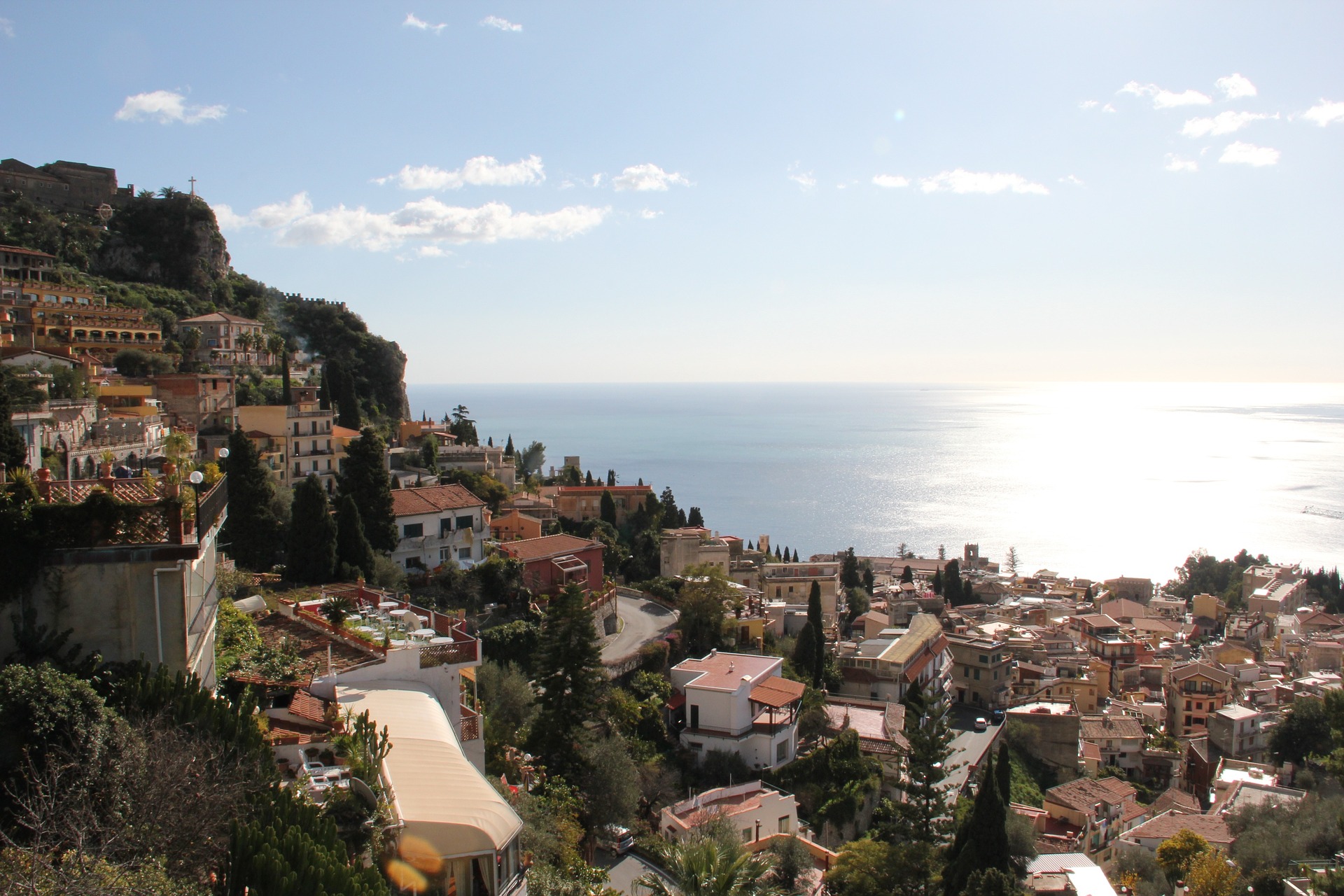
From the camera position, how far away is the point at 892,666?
2920 centimetres

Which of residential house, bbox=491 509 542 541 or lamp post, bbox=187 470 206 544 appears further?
residential house, bbox=491 509 542 541

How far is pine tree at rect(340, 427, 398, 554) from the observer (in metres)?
23.2

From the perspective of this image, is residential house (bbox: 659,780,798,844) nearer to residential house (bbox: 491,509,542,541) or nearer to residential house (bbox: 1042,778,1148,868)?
residential house (bbox: 1042,778,1148,868)

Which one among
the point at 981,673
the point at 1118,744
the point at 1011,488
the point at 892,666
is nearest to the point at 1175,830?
the point at 892,666

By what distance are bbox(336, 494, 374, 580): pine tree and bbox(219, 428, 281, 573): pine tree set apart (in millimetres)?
1769

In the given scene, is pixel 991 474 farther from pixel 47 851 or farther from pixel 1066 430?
pixel 47 851

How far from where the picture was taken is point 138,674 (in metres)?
5.76

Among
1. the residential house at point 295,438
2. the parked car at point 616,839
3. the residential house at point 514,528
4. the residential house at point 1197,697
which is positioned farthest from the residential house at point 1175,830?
the residential house at point 295,438

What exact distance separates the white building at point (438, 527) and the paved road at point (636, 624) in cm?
485

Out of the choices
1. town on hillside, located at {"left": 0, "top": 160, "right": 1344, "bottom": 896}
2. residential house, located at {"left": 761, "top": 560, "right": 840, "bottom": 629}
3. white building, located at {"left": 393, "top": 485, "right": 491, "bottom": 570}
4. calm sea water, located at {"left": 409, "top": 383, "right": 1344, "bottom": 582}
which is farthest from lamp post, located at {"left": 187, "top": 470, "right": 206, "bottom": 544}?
calm sea water, located at {"left": 409, "top": 383, "right": 1344, "bottom": 582}

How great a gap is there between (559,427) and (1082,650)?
450ft

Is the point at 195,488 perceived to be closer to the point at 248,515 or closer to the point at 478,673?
the point at 478,673

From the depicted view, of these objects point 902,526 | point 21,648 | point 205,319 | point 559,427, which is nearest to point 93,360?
point 205,319

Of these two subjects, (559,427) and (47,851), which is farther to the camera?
(559,427)
